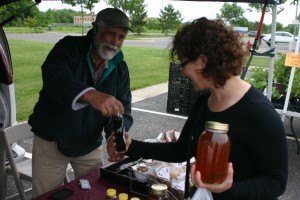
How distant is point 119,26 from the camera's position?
88.0 inches

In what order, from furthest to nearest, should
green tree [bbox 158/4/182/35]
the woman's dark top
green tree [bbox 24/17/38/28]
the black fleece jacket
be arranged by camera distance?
green tree [bbox 158/4/182/35] → green tree [bbox 24/17/38/28] → the black fleece jacket → the woman's dark top

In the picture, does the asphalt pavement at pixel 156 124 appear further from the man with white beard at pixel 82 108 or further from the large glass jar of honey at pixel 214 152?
the large glass jar of honey at pixel 214 152

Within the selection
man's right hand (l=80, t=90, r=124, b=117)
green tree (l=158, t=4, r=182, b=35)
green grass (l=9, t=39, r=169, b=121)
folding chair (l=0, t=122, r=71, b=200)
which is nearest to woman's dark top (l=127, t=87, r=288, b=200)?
man's right hand (l=80, t=90, r=124, b=117)

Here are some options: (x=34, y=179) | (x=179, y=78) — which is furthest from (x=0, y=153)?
(x=179, y=78)

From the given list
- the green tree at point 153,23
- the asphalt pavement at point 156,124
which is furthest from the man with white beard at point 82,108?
the green tree at point 153,23

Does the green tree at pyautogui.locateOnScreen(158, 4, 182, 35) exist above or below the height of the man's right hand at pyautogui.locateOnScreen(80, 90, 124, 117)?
above

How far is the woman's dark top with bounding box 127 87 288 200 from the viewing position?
1359mm

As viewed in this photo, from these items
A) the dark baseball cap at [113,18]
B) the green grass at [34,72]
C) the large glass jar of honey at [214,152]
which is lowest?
the green grass at [34,72]

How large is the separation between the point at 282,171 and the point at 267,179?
0.24ft

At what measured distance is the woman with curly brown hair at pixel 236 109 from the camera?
4.48 ft

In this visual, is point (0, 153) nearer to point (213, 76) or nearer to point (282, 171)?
point (213, 76)

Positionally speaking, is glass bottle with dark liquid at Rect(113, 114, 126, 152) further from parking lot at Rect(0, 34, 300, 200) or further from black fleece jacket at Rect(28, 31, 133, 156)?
parking lot at Rect(0, 34, 300, 200)

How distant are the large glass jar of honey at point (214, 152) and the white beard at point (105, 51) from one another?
51.8 inches

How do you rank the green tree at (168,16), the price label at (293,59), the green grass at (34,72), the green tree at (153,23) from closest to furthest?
the price label at (293,59) < the green grass at (34,72) < the green tree at (168,16) < the green tree at (153,23)
